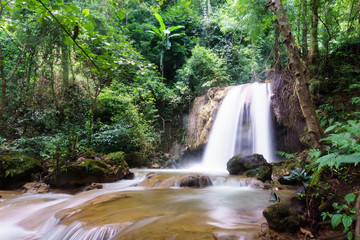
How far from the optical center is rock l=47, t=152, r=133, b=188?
532 centimetres

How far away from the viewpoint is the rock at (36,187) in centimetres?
513

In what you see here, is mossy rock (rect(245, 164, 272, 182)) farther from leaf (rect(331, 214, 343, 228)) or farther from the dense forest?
leaf (rect(331, 214, 343, 228))

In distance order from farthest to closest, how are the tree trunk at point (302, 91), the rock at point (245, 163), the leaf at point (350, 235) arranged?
the rock at point (245, 163) < the tree trunk at point (302, 91) < the leaf at point (350, 235)

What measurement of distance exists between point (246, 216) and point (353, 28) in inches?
346

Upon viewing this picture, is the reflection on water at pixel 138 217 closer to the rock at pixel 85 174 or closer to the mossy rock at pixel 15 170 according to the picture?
the rock at pixel 85 174

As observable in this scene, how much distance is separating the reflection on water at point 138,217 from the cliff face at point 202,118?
6740 millimetres

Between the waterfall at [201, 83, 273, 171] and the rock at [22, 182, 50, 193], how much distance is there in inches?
270

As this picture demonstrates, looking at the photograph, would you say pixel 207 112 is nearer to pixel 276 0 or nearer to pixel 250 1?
pixel 250 1

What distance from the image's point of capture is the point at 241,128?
384 inches

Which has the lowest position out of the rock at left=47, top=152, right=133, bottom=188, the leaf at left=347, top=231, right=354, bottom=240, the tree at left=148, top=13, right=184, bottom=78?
the rock at left=47, top=152, right=133, bottom=188

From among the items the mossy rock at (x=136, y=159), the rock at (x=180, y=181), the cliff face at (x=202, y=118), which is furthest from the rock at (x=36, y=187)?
the cliff face at (x=202, y=118)

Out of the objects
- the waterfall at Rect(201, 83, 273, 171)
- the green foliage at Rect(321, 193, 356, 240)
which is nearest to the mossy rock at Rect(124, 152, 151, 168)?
the waterfall at Rect(201, 83, 273, 171)

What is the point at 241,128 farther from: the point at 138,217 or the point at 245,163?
the point at 138,217

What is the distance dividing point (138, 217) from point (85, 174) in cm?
345
